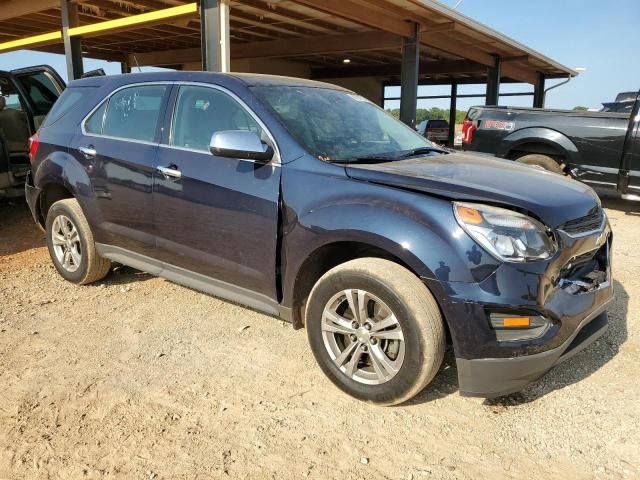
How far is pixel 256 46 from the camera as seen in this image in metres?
13.5

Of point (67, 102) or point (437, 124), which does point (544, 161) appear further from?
point (437, 124)

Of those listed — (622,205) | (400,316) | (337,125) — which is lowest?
(622,205)

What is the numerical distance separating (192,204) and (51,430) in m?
1.53

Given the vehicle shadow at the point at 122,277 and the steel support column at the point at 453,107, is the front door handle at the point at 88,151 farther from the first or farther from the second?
the steel support column at the point at 453,107

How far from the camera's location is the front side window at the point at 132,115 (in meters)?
3.86

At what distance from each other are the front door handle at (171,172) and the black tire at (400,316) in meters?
1.30

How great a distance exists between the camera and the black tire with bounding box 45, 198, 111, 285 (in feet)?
14.5

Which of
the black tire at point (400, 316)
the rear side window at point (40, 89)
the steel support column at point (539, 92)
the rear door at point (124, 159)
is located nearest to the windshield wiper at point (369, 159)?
the black tire at point (400, 316)

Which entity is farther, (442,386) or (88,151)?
(88,151)

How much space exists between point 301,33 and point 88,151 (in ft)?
29.6

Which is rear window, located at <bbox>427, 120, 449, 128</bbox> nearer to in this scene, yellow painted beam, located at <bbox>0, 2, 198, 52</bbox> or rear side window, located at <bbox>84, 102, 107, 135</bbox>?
yellow painted beam, located at <bbox>0, 2, 198, 52</bbox>

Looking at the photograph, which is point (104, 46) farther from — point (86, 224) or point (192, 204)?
point (192, 204)

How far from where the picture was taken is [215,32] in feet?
23.3

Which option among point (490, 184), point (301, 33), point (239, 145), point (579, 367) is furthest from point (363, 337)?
point (301, 33)
